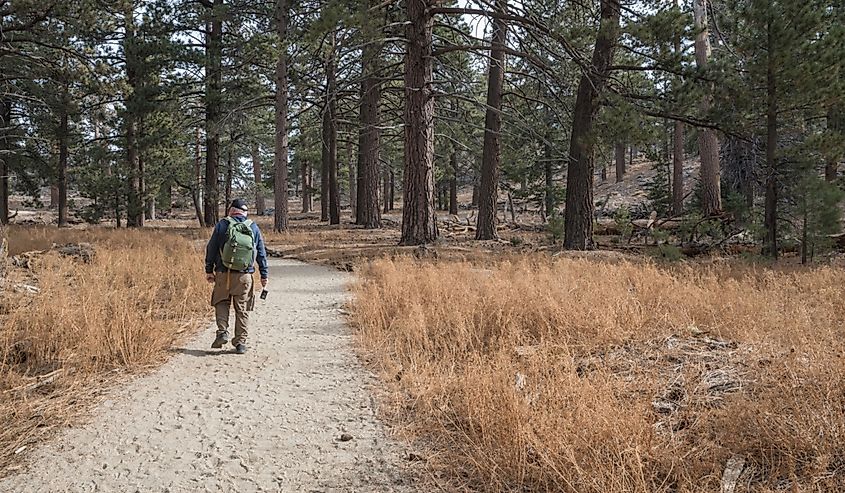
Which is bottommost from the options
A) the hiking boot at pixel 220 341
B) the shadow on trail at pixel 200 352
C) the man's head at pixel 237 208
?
the shadow on trail at pixel 200 352

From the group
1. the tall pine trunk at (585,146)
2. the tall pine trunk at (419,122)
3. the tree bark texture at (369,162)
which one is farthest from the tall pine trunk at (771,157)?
the tree bark texture at (369,162)

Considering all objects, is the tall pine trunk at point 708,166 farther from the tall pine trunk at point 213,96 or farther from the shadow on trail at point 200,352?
the tall pine trunk at point 213,96

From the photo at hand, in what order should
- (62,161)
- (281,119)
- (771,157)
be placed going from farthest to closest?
(62,161), (281,119), (771,157)

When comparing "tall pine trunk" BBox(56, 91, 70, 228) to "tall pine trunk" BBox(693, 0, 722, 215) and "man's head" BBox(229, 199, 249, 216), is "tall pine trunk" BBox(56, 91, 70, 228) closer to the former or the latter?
"man's head" BBox(229, 199, 249, 216)

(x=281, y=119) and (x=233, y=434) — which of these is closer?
(x=233, y=434)

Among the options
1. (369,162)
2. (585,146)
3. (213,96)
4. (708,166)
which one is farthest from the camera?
(369,162)

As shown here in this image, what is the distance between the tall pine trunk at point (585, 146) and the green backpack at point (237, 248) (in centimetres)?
794

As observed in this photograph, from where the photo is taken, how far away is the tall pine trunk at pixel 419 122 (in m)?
12.3

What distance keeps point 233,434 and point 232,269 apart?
7.67ft

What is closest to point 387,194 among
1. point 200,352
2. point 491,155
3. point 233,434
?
point 491,155

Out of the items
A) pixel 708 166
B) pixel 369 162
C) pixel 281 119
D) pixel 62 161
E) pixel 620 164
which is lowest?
pixel 708 166

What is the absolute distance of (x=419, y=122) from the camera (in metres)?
12.5

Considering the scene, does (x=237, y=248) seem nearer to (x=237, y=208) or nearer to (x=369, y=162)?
(x=237, y=208)

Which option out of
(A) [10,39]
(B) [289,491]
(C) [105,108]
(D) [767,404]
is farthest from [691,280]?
(C) [105,108]
